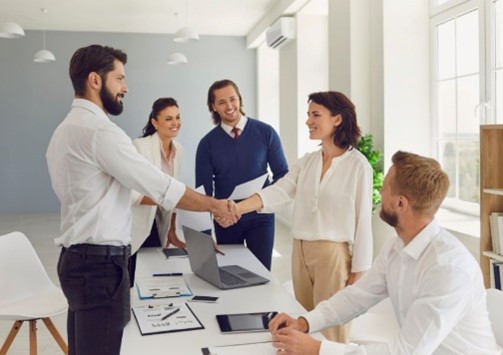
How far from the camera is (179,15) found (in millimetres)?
9547

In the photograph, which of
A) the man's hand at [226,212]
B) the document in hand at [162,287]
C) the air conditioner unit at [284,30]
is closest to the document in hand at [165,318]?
the document in hand at [162,287]

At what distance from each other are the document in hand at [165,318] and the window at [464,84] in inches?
120

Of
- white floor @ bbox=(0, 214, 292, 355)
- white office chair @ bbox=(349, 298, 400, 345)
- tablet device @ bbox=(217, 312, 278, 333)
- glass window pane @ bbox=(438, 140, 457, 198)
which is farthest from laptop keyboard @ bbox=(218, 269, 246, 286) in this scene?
glass window pane @ bbox=(438, 140, 457, 198)

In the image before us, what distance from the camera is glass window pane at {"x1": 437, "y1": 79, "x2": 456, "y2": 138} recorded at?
4660mm

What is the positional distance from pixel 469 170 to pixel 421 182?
3143 mm

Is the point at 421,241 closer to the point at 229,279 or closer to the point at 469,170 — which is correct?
the point at 229,279

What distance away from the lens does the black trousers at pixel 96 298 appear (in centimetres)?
185

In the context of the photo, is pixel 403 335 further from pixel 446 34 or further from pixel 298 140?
pixel 298 140

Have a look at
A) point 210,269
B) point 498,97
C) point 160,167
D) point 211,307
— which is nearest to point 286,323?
point 211,307

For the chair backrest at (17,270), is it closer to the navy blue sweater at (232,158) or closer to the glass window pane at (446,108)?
the navy blue sweater at (232,158)

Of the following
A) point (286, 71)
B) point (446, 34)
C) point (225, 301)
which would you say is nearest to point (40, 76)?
point (286, 71)

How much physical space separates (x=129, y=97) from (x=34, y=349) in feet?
27.9

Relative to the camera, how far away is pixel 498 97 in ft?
13.2

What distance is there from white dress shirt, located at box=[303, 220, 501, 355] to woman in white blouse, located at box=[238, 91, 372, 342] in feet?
1.98
